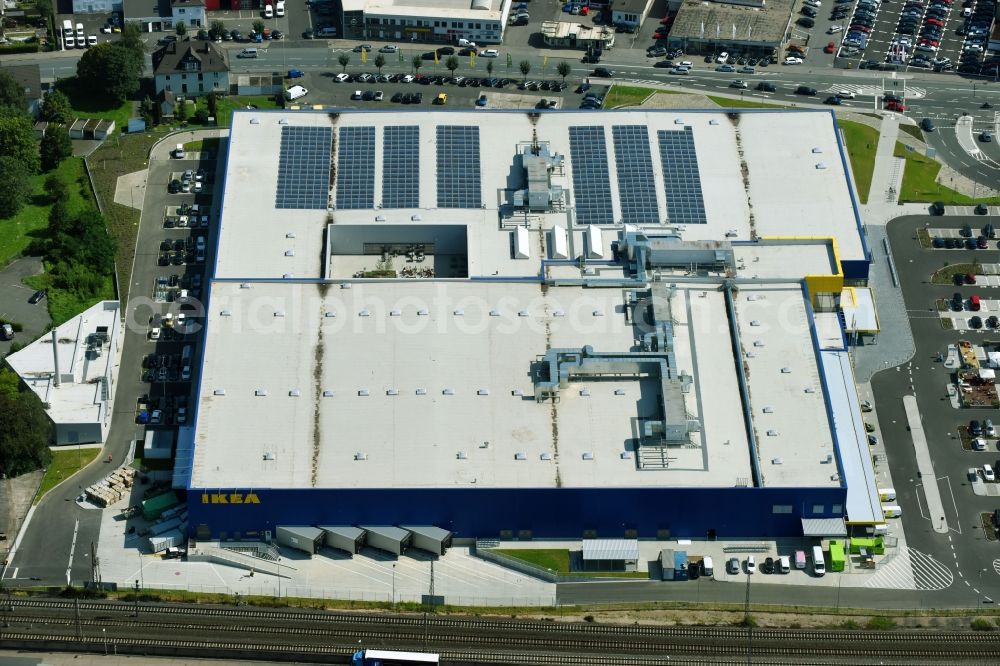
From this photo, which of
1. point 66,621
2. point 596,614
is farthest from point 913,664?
point 66,621

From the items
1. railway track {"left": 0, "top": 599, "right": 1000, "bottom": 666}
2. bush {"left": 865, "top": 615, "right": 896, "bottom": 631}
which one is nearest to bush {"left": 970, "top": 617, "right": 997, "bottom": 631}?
railway track {"left": 0, "top": 599, "right": 1000, "bottom": 666}

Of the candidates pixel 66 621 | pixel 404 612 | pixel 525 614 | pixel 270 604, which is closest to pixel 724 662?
pixel 525 614

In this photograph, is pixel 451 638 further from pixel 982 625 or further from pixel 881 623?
pixel 982 625

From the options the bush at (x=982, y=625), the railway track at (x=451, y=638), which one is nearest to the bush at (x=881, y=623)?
the railway track at (x=451, y=638)

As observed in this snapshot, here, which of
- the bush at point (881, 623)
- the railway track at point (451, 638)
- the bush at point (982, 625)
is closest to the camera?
the railway track at point (451, 638)

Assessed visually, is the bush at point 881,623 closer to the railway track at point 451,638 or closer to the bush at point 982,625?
the railway track at point 451,638

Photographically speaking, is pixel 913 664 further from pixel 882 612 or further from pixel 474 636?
pixel 474 636

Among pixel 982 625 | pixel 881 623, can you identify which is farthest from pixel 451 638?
pixel 982 625
